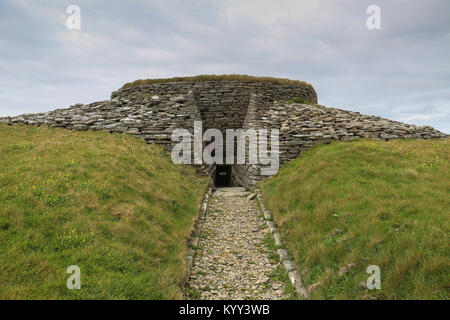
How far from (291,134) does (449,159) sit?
8.20m

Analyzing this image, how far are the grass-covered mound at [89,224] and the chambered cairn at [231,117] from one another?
21.4 feet

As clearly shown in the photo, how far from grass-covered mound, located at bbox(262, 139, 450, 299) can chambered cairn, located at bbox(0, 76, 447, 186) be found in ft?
12.7

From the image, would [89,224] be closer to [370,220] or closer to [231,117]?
[370,220]

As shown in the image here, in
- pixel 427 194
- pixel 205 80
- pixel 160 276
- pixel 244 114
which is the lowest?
pixel 160 276

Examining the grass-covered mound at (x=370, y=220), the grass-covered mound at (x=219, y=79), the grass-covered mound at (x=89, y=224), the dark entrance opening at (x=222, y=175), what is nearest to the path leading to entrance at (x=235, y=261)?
the grass-covered mound at (x=89, y=224)

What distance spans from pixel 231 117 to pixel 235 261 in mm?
18134

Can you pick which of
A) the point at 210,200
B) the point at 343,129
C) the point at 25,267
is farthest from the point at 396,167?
the point at 25,267

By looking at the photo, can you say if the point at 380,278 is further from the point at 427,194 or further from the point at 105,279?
the point at 105,279

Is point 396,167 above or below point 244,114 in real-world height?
below

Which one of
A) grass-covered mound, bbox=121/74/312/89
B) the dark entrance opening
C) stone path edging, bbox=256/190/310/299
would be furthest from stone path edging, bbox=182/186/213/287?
grass-covered mound, bbox=121/74/312/89

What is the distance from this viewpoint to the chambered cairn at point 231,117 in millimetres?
17188

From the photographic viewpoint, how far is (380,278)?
536cm

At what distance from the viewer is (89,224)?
6836mm

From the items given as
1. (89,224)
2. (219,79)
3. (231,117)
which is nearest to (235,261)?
(89,224)
